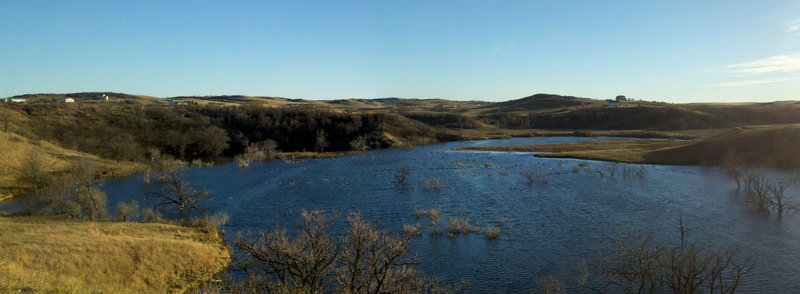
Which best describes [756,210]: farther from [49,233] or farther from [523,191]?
Result: [49,233]

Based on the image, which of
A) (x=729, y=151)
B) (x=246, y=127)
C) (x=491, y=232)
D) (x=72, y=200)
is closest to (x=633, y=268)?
(x=491, y=232)

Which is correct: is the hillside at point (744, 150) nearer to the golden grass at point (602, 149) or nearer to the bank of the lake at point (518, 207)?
the golden grass at point (602, 149)

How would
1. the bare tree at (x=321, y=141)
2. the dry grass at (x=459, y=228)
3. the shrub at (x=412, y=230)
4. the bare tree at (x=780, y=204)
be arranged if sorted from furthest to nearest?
the bare tree at (x=321, y=141) → the bare tree at (x=780, y=204) → the dry grass at (x=459, y=228) → the shrub at (x=412, y=230)

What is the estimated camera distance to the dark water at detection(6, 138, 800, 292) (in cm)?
2420

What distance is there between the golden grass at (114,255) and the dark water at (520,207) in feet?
16.6

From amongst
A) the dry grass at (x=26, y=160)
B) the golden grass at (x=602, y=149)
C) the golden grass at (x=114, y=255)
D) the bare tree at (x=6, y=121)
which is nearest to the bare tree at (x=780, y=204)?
the golden grass at (x=602, y=149)

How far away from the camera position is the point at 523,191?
43.2m

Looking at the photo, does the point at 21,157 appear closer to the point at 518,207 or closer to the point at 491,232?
the point at 491,232

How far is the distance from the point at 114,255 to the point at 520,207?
29493 millimetres

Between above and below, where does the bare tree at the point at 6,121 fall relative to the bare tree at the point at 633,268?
above

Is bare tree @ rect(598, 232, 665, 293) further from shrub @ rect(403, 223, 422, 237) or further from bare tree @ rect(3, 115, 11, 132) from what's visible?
bare tree @ rect(3, 115, 11, 132)

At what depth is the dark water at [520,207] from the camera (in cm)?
2420

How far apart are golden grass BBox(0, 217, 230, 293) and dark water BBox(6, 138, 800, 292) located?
16.6ft

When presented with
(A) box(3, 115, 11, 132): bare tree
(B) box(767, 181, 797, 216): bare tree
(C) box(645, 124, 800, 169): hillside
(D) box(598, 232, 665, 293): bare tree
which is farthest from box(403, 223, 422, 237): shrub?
(A) box(3, 115, 11, 132): bare tree
